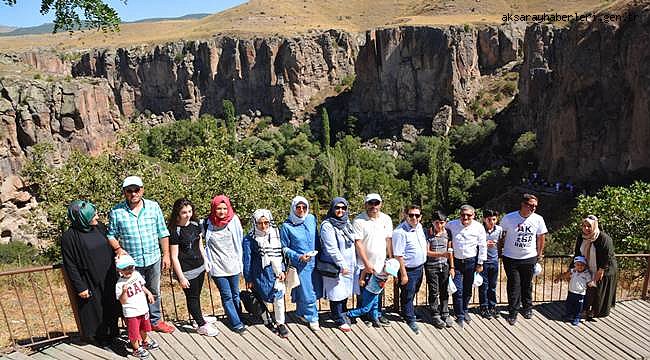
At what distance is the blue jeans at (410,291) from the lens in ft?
27.5

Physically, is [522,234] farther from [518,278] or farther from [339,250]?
[339,250]

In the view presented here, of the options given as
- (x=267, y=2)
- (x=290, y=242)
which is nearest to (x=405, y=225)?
(x=290, y=242)

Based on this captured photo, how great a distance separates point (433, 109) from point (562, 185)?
110 feet

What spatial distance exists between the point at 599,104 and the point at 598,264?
38.9m

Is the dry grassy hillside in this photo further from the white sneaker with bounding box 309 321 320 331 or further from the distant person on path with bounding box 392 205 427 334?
the white sneaker with bounding box 309 321 320 331

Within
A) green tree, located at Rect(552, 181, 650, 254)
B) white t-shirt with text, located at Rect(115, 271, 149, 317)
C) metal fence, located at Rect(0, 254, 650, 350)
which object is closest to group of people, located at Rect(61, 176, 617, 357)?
white t-shirt with text, located at Rect(115, 271, 149, 317)

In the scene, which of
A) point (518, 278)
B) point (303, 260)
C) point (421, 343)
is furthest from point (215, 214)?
point (518, 278)

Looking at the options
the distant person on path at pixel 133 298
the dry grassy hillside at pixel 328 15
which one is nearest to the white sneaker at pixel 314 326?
the distant person on path at pixel 133 298

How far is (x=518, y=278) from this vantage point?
354 inches

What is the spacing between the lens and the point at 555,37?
56719mm

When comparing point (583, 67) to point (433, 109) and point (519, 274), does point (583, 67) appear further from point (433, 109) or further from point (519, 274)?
point (519, 274)

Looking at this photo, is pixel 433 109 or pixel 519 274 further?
pixel 433 109

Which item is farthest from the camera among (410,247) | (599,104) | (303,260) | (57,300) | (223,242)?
(599,104)

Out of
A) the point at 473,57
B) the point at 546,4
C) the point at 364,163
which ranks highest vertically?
the point at 546,4
